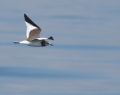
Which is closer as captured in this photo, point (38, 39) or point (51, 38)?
point (51, 38)

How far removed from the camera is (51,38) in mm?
24516

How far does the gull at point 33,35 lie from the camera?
28859 millimetres

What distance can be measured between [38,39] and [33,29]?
1212mm

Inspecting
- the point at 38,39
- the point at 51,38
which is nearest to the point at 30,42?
the point at 38,39

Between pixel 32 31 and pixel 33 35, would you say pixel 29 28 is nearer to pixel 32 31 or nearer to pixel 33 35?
pixel 32 31

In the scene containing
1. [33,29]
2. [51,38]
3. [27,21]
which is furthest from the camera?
[33,29]

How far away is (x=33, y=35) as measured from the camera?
31.1 m

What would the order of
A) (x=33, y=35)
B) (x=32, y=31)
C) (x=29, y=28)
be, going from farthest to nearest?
1. (x=33, y=35)
2. (x=32, y=31)
3. (x=29, y=28)

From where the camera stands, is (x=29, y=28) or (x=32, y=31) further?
(x=32, y=31)

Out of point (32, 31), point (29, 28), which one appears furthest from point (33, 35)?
point (29, 28)

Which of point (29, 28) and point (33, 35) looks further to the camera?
point (33, 35)

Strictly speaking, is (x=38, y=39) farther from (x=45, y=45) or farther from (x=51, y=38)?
(x=51, y=38)

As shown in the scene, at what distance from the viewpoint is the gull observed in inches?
1136

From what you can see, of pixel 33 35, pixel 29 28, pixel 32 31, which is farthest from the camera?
pixel 33 35
